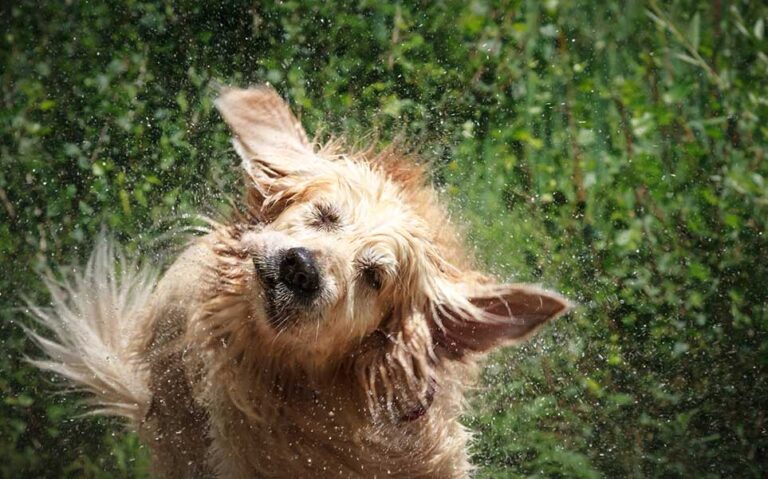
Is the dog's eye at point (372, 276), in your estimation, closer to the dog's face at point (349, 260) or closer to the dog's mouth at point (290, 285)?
the dog's face at point (349, 260)

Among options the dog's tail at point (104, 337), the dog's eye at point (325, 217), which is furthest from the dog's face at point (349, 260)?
the dog's tail at point (104, 337)

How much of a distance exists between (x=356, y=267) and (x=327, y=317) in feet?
0.63

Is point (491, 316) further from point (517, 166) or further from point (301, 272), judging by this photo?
point (517, 166)

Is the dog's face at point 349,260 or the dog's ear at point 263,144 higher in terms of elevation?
the dog's ear at point 263,144

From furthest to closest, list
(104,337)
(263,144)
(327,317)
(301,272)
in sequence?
(104,337)
(263,144)
(327,317)
(301,272)

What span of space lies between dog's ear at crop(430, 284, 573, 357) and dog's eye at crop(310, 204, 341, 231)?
0.45m

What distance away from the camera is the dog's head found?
326 cm

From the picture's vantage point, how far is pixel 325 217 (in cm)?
342

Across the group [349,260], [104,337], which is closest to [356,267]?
[349,260]

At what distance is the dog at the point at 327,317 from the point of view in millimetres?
3322

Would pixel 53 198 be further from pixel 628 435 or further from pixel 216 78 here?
pixel 628 435

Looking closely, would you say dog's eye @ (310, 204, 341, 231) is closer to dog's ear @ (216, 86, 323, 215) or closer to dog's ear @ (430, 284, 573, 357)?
dog's ear @ (216, 86, 323, 215)

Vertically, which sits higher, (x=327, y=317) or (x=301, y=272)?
(x=301, y=272)

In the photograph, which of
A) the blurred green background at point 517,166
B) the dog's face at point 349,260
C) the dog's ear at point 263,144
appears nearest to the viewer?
the dog's face at point 349,260
